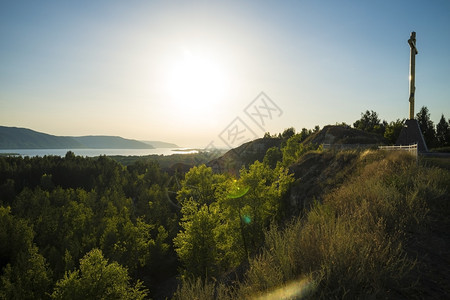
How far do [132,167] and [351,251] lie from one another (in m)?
106

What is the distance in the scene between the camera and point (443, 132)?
Answer: 73812 mm

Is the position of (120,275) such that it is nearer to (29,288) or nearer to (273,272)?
(29,288)

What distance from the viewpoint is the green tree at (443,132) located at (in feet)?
230

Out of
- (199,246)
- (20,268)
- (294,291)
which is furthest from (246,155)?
(294,291)

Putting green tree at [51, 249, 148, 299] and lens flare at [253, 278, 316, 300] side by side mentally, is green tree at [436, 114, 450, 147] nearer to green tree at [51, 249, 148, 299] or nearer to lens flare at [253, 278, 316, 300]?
green tree at [51, 249, 148, 299]

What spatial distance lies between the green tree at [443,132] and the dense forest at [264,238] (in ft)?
153

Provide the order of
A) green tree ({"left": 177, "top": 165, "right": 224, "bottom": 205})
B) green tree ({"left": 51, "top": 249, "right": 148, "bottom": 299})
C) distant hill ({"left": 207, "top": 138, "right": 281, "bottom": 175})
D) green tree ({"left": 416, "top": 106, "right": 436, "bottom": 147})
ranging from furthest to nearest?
distant hill ({"left": 207, "top": 138, "right": 281, "bottom": 175})
green tree ({"left": 416, "top": 106, "right": 436, "bottom": 147})
green tree ({"left": 177, "top": 165, "right": 224, "bottom": 205})
green tree ({"left": 51, "top": 249, "right": 148, "bottom": 299})

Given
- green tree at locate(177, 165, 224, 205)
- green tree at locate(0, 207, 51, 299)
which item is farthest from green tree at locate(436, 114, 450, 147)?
green tree at locate(0, 207, 51, 299)

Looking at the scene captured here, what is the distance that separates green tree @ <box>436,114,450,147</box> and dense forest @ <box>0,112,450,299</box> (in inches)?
1833

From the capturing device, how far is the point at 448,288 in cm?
414

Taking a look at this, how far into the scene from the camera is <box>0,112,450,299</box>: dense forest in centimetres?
446

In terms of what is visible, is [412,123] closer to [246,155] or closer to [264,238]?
[264,238]

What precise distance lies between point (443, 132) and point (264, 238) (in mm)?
78892

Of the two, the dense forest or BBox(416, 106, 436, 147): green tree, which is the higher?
BBox(416, 106, 436, 147): green tree
